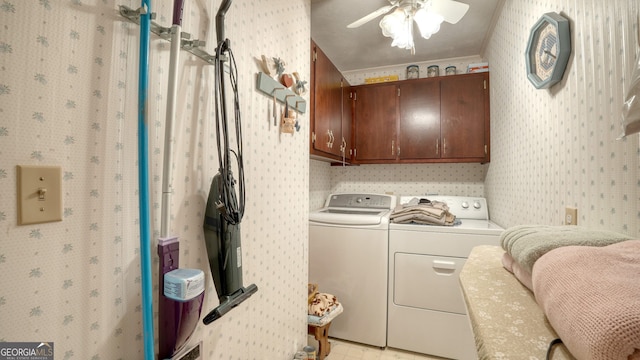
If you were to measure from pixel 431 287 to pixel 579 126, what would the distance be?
1389mm

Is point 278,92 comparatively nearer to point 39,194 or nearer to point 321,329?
point 39,194

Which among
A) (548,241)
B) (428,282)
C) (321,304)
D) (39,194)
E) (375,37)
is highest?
(375,37)

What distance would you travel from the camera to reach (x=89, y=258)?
1.99ft

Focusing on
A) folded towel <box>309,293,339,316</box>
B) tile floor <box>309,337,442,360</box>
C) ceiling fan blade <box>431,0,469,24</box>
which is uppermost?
ceiling fan blade <box>431,0,469,24</box>

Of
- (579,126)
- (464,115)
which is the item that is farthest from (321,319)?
(464,115)

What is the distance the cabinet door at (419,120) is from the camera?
2.52m

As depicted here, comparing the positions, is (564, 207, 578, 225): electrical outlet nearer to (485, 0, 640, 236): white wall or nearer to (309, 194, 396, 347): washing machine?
(485, 0, 640, 236): white wall

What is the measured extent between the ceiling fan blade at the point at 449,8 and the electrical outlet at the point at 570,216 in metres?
1.19

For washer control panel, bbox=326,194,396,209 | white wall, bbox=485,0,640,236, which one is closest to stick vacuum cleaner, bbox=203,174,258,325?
white wall, bbox=485,0,640,236

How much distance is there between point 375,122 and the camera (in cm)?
270

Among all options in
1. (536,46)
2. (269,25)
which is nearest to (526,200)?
(536,46)

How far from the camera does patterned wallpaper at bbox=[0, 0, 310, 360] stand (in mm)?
500

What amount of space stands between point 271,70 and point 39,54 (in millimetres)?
883

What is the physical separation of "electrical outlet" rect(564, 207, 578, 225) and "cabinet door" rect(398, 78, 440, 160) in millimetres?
1443
